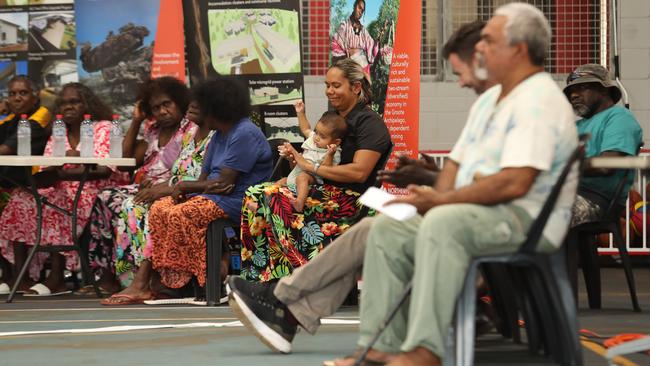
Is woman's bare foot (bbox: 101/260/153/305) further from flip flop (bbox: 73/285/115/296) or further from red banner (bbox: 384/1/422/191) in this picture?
red banner (bbox: 384/1/422/191)

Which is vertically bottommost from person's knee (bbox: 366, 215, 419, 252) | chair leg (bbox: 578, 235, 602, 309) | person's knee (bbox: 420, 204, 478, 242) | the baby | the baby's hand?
chair leg (bbox: 578, 235, 602, 309)

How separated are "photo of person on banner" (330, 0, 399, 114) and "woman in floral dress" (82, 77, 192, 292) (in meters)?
1.05

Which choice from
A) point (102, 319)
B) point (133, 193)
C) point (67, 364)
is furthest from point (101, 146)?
point (67, 364)

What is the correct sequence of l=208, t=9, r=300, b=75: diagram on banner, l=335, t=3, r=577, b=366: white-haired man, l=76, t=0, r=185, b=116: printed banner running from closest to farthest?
l=335, t=3, r=577, b=366: white-haired man
l=208, t=9, r=300, b=75: diagram on banner
l=76, t=0, r=185, b=116: printed banner

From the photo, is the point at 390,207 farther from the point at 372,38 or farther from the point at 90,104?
the point at 90,104

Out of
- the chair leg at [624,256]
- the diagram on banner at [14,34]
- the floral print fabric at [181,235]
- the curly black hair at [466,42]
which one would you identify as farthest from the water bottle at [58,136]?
the curly black hair at [466,42]

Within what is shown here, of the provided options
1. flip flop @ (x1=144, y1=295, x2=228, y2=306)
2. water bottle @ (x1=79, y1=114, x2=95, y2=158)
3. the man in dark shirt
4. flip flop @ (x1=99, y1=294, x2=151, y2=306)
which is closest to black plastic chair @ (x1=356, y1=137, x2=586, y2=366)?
flip flop @ (x1=144, y1=295, x2=228, y2=306)

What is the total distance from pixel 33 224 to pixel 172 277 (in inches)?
53.1

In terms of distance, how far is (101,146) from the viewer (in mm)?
7555

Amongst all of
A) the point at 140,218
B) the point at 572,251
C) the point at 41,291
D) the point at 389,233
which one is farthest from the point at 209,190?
the point at 389,233

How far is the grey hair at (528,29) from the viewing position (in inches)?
136

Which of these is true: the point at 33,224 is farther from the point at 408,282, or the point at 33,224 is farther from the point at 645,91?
the point at 645,91

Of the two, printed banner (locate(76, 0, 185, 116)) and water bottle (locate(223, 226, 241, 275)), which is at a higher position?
printed banner (locate(76, 0, 185, 116))

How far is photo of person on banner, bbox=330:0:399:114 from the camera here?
7395mm
